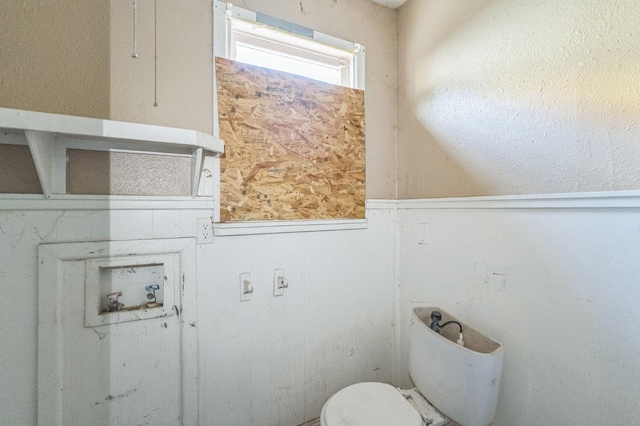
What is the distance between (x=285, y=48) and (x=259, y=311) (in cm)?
138

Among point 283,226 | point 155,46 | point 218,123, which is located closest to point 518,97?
point 283,226

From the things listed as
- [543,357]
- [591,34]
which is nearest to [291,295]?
[543,357]

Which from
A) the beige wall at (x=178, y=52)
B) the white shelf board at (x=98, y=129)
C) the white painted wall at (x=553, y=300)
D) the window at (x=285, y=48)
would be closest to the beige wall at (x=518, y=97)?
the white painted wall at (x=553, y=300)

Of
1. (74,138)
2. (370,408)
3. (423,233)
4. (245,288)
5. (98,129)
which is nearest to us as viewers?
(98,129)

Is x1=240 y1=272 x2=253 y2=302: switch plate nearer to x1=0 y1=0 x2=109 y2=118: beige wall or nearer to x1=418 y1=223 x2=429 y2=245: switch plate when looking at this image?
x1=0 y1=0 x2=109 y2=118: beige wall

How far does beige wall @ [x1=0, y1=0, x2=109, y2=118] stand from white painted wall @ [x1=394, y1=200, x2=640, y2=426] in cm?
165

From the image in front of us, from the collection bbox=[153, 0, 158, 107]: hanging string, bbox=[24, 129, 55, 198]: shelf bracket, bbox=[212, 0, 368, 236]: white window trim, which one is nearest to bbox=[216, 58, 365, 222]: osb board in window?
bbox=[212, 0, 368, 236]: white window trim

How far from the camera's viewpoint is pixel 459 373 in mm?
1059

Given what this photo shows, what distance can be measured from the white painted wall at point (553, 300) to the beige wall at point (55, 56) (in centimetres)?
165

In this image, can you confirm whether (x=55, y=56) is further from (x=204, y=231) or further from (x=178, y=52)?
(x=204, y=231)

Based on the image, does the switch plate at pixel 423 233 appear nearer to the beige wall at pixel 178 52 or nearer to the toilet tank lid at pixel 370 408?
the toilet tank lid at pixel 370 408

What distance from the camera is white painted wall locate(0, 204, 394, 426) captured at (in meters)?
0.96

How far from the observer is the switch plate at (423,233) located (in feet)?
5.10

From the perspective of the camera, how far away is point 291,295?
142 centimetres
